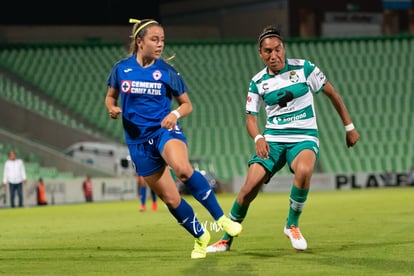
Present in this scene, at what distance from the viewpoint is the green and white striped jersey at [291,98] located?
11.5 m

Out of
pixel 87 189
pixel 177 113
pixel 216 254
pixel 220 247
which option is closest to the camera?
pixel 177 113

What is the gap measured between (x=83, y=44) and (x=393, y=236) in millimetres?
38864

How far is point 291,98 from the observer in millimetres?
11492

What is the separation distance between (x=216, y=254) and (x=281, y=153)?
1381mm

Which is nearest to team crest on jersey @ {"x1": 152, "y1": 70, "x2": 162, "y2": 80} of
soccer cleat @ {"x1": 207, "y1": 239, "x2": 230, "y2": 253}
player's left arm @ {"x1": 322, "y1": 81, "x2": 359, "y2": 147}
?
player's left arm @ {"x1": 322, "y1": 81, "x2": 359, "y2": 147}

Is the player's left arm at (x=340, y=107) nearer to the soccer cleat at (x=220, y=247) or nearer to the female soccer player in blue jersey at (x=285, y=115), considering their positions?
the female soccer player in blue jersey at (x=285, y=115)

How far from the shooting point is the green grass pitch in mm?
9844

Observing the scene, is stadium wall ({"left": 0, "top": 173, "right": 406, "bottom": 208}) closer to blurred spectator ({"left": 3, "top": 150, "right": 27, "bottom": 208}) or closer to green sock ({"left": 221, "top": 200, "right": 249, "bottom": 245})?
blurred spectator ({"left": 3, "top": 150, "right": 27, "bottom": 208})

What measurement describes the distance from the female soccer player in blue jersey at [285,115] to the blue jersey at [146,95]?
124cm

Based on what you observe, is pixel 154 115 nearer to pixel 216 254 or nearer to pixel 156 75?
pixel 156 75

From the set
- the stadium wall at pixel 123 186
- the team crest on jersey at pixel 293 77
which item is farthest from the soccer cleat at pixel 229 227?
the stadium wall at pixel 123 186

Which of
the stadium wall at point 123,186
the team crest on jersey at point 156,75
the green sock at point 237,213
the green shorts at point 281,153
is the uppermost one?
the team crest on jersey at point 156,75

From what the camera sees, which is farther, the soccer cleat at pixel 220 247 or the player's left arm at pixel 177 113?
the soccer cleat at pixel 220 247

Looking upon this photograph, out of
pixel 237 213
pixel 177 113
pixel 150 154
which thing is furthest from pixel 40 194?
pixel 177 113
